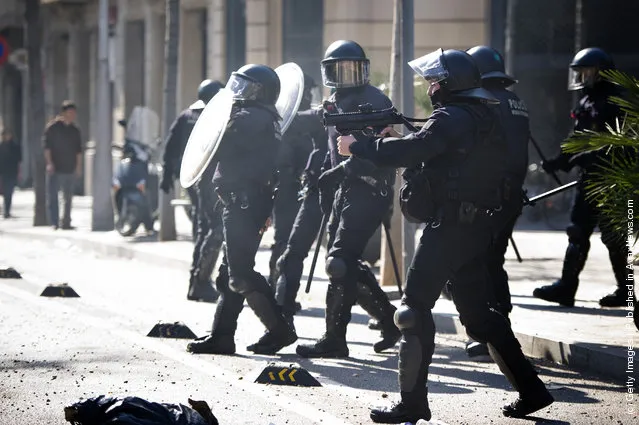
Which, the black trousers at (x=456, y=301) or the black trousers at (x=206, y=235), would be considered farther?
the black trousers at (x=206, y=235)

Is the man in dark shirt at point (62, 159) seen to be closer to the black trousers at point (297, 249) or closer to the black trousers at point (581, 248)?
the black trousers at point (297, 249)

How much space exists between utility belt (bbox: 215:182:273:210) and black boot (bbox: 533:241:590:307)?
282 centimetres

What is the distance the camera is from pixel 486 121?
21.1 ft

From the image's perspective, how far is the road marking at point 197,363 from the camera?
6.65 m

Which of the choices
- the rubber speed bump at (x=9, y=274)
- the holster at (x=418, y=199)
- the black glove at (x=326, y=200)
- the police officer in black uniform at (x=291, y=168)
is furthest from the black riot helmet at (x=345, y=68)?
the rubber speed bump at (x=9, y=274)

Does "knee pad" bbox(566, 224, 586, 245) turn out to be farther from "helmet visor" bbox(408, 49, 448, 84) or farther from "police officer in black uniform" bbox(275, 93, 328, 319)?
"helmet visor" bbox(408, 49, 448, 84)

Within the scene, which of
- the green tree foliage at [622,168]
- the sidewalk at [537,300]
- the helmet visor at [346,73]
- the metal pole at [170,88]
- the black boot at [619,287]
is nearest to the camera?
the green tree foliage at [622,168]

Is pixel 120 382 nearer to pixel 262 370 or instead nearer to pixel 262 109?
pixel 262 370

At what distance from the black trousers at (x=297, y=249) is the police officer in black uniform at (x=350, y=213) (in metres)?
0.86

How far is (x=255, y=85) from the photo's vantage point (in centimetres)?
854

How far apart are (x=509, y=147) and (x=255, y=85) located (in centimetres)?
162

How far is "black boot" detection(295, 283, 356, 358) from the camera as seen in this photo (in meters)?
8.49

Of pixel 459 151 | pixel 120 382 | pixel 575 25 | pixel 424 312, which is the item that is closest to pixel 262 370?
pixel 120 382

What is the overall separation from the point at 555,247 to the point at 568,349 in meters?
6.81
